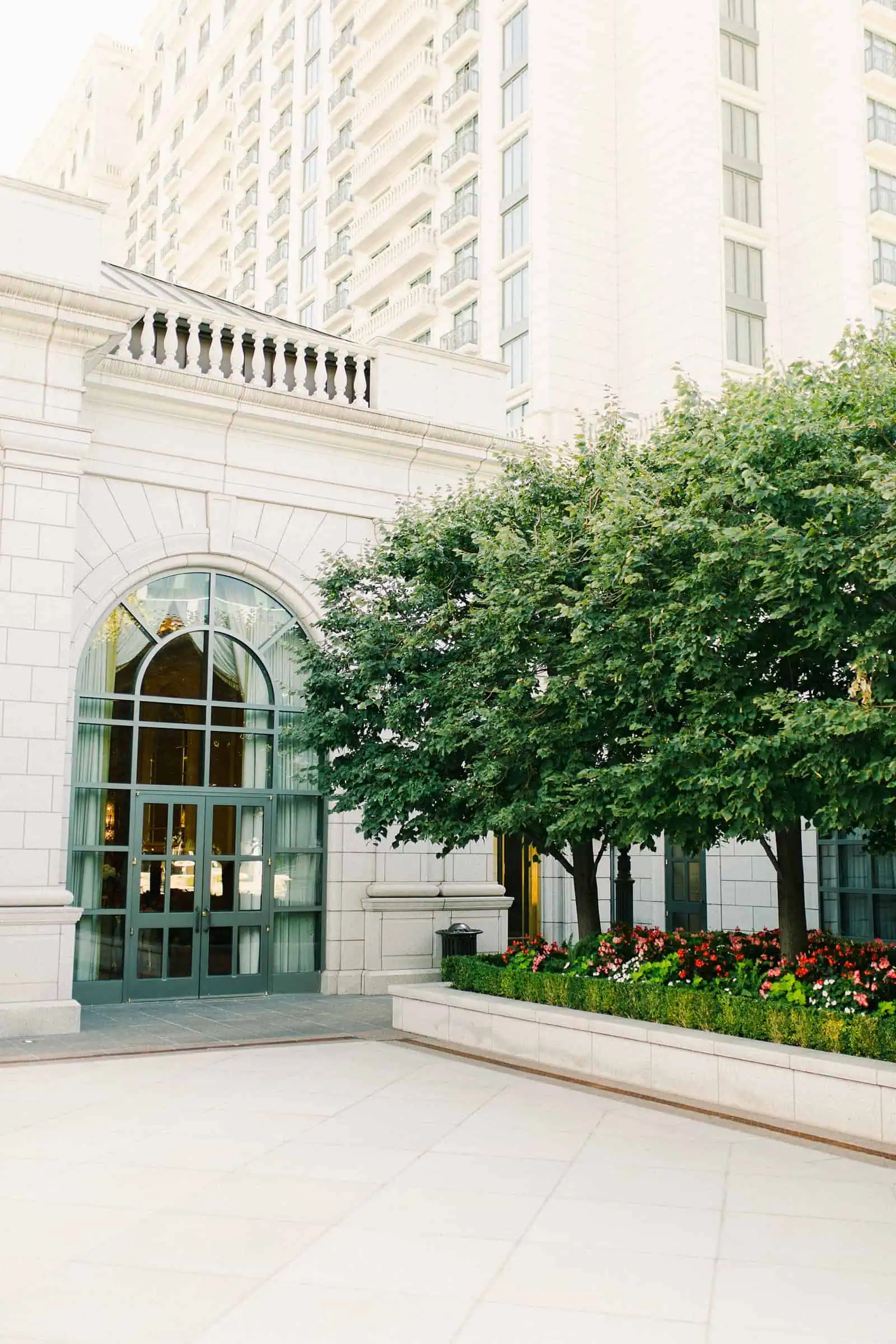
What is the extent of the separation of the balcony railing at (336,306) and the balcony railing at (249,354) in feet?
86.7

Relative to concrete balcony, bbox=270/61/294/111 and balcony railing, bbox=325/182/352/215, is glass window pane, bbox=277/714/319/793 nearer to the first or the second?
balcony railing, bbox=325/182/352/215

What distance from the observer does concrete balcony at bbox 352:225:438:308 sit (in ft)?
130

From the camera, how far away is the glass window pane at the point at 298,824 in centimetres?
1745

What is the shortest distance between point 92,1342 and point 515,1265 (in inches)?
81.8

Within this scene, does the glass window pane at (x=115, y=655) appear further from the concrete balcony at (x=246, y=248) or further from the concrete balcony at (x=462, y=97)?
the concrete balcony at (x=246, y=248)

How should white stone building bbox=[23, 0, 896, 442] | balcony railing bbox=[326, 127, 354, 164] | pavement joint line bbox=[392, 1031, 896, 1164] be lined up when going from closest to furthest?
pavement joint line bbox=[392, 1031, 896, 1164]
white stone building bbox=[23, 0, 896, 442]
balcony railing bbox=[326, 127, 354, 164]

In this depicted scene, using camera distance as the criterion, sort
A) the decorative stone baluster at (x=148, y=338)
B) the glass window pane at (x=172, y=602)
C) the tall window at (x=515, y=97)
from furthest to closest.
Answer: the tall window at (x=515, y=97), the glass window pane at (x=172, y=602), the decorative stone baluster at (x=148, y=338)

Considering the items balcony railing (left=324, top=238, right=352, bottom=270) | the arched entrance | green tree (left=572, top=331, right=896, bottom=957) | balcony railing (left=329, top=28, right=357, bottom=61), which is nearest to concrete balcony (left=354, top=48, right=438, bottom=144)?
balcony railing (left=329, top=28, right=357, bottom=61)

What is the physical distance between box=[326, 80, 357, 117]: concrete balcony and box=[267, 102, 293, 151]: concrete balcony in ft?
11.3

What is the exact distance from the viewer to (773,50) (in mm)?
35781

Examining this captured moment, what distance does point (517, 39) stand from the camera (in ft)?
120

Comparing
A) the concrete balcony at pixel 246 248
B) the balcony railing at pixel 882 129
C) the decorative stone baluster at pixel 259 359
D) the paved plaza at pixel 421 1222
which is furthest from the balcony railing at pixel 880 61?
the paved plaza at pixel 421 1222

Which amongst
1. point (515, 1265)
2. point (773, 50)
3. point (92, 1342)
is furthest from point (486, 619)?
point (773, 50)

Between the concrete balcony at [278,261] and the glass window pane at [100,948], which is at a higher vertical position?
the concrete balcony at [278,261]
